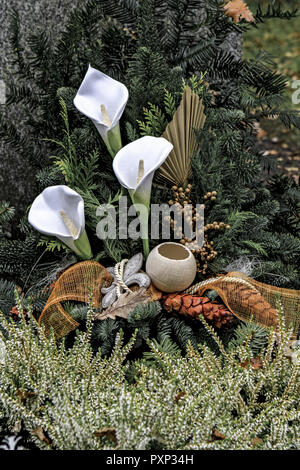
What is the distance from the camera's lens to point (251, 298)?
1.18m

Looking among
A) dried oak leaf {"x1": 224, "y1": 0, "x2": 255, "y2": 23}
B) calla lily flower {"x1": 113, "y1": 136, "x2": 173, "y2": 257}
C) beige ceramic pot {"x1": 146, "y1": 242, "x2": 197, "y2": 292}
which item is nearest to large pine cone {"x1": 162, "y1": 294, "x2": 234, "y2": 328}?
beige ceramic pot {"x1": 146, "y1": 242, "x2": 197, "y2": 292}

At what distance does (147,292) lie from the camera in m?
1.18

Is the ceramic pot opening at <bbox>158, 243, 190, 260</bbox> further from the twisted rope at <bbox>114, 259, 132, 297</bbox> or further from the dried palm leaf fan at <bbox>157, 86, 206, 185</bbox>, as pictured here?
the dried palm leaf fan at <bbox>157, 86, 206, 185</bbox>

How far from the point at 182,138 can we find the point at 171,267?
396mm

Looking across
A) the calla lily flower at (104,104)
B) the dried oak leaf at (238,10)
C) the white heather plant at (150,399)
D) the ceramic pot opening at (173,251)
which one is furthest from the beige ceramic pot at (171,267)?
Result: the dried oak leaf at (238,10)

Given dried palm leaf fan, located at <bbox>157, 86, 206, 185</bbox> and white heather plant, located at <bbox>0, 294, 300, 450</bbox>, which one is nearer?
white heather plant, located at <bbox>0, 294, 300, 450</bbox>

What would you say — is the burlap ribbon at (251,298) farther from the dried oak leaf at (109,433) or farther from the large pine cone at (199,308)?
the dried oak leaf at (109,433)

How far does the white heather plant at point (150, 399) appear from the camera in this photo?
0.91 m

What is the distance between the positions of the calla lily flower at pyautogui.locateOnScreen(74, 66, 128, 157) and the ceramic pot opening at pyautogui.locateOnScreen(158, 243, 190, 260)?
0.32 m

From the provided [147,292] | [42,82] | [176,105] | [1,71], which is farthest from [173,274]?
[1,71]

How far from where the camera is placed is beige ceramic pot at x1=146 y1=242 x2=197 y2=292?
3.73 feet

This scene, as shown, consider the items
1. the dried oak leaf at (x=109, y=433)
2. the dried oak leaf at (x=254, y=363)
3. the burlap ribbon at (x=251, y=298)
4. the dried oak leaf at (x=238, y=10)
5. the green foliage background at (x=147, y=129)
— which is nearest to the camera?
the dried oak leaf at (x=109, y=433)

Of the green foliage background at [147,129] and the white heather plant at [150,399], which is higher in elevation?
the green foliage background at [147,129]

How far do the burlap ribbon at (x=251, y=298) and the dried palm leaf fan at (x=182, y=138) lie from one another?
1.02 ft
